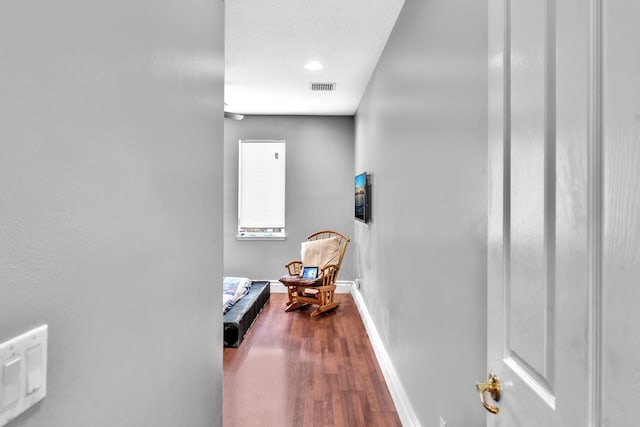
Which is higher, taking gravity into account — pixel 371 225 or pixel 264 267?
pixel 371 225

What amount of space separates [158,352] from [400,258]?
71.4 inches

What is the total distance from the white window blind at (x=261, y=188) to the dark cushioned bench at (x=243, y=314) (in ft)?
3.43

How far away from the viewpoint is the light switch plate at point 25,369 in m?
0.55

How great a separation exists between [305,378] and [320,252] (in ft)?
7.91

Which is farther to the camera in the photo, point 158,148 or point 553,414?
point 158,148

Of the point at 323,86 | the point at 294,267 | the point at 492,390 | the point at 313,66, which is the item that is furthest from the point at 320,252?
the point at 492,390

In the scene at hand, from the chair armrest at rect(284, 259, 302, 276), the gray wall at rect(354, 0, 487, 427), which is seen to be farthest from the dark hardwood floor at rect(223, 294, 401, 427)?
the chair armrest at rect(284, 259, 302, 276)

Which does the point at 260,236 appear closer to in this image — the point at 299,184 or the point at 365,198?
the point at 299,184

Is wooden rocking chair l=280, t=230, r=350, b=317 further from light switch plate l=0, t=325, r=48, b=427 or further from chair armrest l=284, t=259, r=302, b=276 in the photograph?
light switch plate l=0, t=325, r=48, b=427

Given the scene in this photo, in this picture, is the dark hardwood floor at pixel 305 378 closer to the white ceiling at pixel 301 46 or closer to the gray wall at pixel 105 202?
the gray wall at pixel 105 202

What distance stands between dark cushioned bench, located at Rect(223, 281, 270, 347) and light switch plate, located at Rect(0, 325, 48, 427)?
10.3ft

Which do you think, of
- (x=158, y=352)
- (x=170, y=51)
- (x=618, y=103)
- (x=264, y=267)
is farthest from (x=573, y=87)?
(x=264, y=267)

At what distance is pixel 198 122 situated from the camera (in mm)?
1468

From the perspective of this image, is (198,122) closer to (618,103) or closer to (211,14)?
(211,14)
